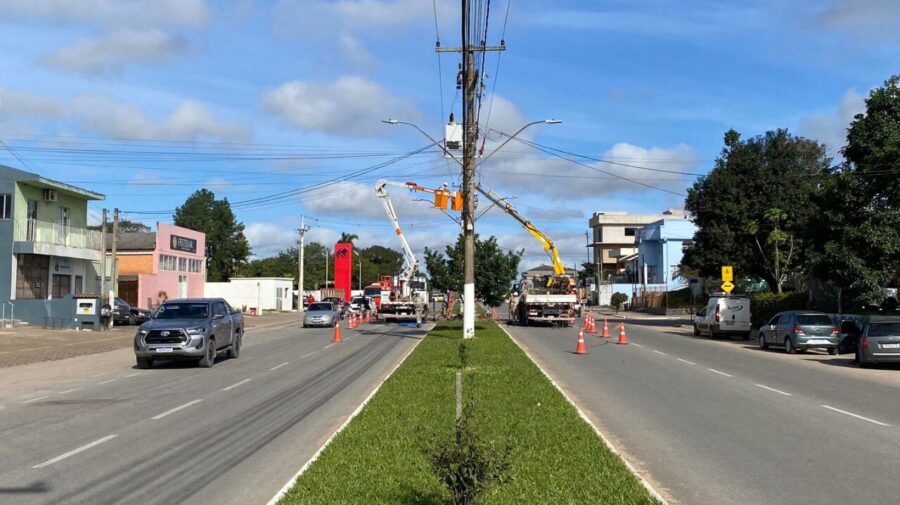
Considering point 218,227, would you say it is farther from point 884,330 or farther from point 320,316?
point 884,330

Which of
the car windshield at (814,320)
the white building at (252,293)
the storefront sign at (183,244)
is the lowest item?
the car windshield at (814,320)

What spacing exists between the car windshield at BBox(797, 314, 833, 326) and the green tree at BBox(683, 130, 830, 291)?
1920cm

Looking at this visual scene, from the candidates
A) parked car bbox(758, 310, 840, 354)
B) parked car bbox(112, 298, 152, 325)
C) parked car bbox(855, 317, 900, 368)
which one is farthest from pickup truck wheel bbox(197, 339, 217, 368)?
parked car bbox(112, 298, 152, 325)

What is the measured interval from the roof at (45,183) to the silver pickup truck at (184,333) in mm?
20443

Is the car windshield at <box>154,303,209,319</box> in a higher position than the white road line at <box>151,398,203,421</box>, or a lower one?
higher

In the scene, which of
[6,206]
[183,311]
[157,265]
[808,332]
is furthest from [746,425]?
[157,265]

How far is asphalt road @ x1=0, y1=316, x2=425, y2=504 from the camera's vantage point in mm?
8117

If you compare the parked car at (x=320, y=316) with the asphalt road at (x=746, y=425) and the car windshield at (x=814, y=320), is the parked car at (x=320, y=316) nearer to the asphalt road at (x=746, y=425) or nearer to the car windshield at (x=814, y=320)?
the asphalt road at (x=746, y=425)

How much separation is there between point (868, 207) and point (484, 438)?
31.0 meters

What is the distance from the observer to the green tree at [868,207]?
1241 inches

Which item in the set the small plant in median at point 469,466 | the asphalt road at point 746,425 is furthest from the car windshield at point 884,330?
the small plant in median at point 469,466

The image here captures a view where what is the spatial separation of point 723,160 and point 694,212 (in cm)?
348

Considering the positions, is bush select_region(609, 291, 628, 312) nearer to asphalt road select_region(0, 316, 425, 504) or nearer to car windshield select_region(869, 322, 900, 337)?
car windshield select_region(869, 322, 900, 337)

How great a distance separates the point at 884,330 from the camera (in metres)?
22.6
